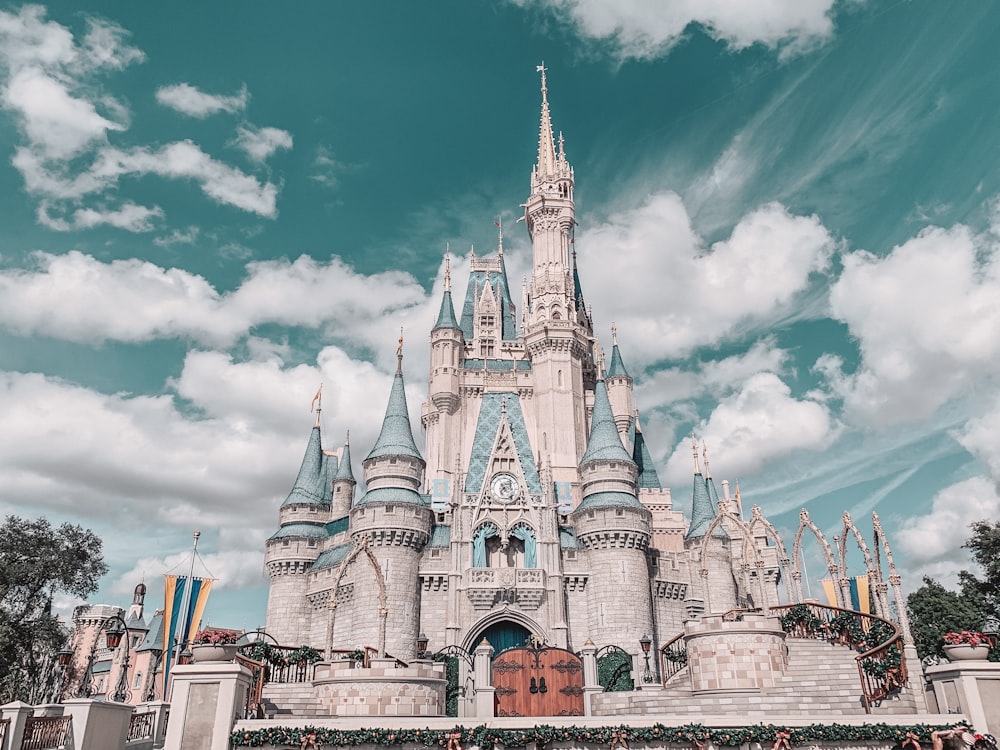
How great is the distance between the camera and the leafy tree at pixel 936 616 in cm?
4575

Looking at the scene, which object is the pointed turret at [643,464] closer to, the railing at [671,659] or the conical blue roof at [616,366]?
the conical blue roof at [616,366]

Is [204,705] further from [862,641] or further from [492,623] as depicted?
[492,623]

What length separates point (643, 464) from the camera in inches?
2210

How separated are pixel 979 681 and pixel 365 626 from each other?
92.1 feet

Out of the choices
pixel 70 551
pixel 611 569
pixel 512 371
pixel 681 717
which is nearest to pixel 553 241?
pixel 512 371

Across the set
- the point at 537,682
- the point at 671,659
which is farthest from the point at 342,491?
the point at 671,659

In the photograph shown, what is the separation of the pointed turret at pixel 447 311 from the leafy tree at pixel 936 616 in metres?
38.6

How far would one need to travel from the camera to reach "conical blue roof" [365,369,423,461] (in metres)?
42.4

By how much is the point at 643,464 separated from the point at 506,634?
2225 centimetres

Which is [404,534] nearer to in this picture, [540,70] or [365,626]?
[365,626]

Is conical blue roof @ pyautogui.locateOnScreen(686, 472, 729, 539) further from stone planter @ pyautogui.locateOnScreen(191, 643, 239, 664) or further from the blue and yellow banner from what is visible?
stone planter @ pyautogui.locateOnScreen(191, 643, 239, 664)

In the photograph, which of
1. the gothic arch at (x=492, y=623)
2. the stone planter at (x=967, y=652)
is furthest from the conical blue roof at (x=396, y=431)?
the stone planter at (x=967, y=652)

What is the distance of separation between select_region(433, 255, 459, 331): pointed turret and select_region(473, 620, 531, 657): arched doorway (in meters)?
25.8

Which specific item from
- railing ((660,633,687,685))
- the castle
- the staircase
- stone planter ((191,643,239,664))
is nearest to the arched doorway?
the castle
